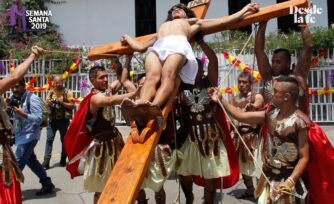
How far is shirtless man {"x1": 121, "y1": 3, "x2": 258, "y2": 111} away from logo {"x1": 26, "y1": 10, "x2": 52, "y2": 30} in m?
11.1

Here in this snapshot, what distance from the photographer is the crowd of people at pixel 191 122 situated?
3.64 meters

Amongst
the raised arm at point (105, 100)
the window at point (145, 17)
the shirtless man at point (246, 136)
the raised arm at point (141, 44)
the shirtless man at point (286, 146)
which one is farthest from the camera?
the window at point (145, 17)

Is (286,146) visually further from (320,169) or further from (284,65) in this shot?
(284,65)

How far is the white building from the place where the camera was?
16.0 metres

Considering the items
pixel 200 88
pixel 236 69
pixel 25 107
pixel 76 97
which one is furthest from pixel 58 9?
pixel 200 88

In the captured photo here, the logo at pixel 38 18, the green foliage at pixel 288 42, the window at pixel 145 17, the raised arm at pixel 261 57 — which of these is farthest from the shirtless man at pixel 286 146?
the window at pixel 145 17

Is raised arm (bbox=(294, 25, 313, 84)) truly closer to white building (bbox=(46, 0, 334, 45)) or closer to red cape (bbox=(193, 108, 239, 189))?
red cape (bbox=(193, 108, 239, 189))

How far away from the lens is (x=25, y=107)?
6445mm

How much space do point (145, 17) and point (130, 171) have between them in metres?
13.6

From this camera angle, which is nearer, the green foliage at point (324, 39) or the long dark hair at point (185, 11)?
the long dark hair at point (185, 11)

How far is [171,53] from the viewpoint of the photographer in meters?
4.09

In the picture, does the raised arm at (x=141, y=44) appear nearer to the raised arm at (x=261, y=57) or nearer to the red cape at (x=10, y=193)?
the raised arm at (x=261, y=57)

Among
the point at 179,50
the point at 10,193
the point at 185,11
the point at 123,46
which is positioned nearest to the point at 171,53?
the point at 179,50

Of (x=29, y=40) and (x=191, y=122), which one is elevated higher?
(x=29, y=40)
